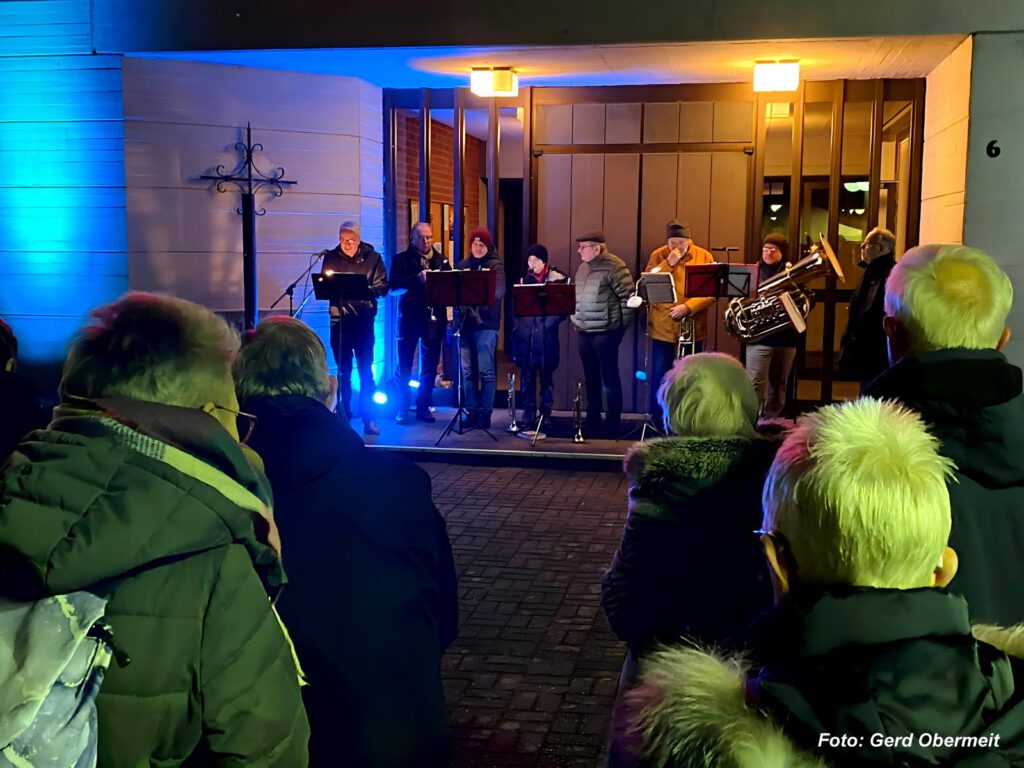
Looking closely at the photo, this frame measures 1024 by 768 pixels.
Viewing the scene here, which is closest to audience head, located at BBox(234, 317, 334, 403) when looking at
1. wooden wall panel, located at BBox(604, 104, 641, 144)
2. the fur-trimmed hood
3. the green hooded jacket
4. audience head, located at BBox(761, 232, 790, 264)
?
the green hooded jacket

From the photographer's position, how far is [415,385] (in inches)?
455

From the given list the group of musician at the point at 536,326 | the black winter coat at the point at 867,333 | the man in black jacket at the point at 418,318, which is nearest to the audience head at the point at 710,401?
the black winter coat at the point at 867,333

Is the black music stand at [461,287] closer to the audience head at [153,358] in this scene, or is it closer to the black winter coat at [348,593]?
the black winter coat at [348,593]

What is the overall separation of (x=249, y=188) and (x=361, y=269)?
4.68 ft

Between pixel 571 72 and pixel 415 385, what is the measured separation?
12.2 feet

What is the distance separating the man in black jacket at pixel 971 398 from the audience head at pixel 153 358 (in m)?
1.82

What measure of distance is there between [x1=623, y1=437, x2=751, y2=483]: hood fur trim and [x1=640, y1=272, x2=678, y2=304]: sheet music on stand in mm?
6737

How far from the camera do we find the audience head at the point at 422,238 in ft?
35.1

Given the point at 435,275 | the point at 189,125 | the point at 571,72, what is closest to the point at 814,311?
the point at 571,72

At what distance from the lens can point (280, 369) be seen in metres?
2.89

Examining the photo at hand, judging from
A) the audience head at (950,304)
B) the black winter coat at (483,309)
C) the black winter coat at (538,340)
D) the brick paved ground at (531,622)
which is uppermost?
the audience head at (950,304)

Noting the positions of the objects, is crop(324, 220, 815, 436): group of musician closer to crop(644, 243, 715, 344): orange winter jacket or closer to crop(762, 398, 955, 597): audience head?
crop(644, 243, 715, 344): orange winter jacket

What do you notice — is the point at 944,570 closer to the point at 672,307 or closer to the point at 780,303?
the point at 780,303

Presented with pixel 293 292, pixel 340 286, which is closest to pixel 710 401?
pixel 340 286
